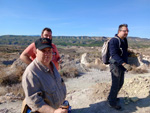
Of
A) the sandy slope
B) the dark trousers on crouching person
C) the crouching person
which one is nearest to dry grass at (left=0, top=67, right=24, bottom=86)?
the sandy slope

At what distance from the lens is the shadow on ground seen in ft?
10.1

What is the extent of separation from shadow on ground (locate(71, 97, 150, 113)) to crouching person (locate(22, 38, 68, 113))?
1.99 metres

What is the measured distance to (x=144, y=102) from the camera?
3.33m

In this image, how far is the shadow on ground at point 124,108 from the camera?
121 inches

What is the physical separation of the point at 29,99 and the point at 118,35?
2324 millimetres

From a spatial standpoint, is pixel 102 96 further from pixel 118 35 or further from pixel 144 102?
pixel 118 35

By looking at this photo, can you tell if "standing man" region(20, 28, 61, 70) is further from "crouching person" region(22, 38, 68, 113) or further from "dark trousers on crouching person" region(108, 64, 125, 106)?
"dark trousers on crouching person" region(108, 64, 125, 106)

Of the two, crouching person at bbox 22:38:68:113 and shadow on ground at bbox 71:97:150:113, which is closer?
crouching person at bbox 22:38:68:113

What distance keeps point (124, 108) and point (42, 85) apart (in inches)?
107

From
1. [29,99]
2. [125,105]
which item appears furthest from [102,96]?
[29,99]

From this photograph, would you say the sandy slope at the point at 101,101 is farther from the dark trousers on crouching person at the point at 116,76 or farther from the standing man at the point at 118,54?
the standing man at the point at 118,54

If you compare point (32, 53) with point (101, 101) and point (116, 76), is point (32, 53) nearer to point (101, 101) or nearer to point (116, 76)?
point (116, 76)

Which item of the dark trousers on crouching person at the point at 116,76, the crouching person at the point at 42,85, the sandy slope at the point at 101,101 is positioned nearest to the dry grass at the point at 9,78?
the sandy slope at the point at 101,101

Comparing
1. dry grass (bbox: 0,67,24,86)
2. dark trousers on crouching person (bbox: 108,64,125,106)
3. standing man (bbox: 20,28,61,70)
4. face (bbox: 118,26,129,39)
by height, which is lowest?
dry grass (bbox: 0,67,24,86)
